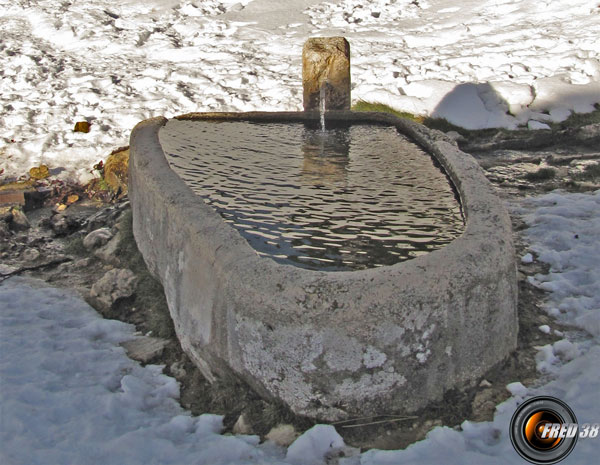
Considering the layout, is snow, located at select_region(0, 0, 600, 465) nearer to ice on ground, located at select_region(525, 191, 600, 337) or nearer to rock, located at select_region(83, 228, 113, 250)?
ice on ground, located at select_region(525, 191, 600, 337)

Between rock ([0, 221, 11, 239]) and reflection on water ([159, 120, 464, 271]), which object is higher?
reflection on water ([159, 120, 464, 271])

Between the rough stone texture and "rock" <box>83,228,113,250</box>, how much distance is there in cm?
192

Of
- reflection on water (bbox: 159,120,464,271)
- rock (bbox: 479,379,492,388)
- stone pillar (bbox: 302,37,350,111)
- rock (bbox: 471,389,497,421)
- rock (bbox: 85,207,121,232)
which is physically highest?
stone pillar (bbox: 302,37,350,111)

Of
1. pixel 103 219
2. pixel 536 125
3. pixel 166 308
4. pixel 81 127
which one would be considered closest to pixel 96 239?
pixel 103 219

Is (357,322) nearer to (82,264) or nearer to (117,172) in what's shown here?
(82,264)

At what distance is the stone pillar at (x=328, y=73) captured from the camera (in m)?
5.48

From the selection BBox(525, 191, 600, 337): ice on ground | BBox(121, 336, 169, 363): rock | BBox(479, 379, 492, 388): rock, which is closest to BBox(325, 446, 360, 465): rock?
BBox(479, 379, 492, 388): rock

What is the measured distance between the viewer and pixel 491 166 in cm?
547

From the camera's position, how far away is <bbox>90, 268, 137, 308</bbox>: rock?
338 cm

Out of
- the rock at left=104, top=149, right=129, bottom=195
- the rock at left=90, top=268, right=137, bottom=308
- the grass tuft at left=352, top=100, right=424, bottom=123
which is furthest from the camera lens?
the grass tuft at left=352, top=100, right=424, bottom=123

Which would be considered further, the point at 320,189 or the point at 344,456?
the point at 320,189

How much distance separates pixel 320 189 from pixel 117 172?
258 cm

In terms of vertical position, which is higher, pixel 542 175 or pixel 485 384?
pixel 542 175

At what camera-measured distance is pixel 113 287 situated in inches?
135
